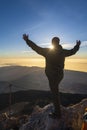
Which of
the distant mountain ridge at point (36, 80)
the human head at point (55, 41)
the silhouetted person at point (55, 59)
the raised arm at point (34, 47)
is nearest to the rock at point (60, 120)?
the silhouetted person at point (55, 59)

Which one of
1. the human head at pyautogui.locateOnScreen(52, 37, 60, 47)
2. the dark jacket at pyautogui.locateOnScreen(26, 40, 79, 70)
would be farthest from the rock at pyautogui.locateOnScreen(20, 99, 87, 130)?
the human head at pyautogui.locateOnScreen(52, 37, 60, 47)

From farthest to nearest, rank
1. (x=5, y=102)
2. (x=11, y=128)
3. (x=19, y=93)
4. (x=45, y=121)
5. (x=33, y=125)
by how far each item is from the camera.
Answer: (x=19, y=93) → (x=5, y=102) → (x=11, y=128) → (x=33, y=125) → (x=45, y=121)

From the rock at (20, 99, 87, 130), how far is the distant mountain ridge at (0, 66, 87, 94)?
1941 inches

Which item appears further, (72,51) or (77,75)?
(77,75)

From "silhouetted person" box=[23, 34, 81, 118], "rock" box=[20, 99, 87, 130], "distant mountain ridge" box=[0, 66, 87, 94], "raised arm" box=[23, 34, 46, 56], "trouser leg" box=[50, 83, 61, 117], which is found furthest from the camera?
"distant mountain ridge" box=[0, 66, 87, 94]

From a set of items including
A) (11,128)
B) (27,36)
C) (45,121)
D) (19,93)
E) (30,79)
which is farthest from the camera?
(30,79)

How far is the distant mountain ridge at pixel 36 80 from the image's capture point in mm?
62644

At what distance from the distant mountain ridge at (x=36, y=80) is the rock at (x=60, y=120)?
49312mm

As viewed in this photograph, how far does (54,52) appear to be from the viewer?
8102 millimetres

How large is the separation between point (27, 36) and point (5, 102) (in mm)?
27291

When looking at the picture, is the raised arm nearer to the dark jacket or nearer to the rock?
the dark jacket

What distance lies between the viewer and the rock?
8500 mm

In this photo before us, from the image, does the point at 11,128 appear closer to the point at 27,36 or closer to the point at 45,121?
the point at 45,121

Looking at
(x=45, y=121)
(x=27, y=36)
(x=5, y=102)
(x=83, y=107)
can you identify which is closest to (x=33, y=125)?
(x=45, y=121)
